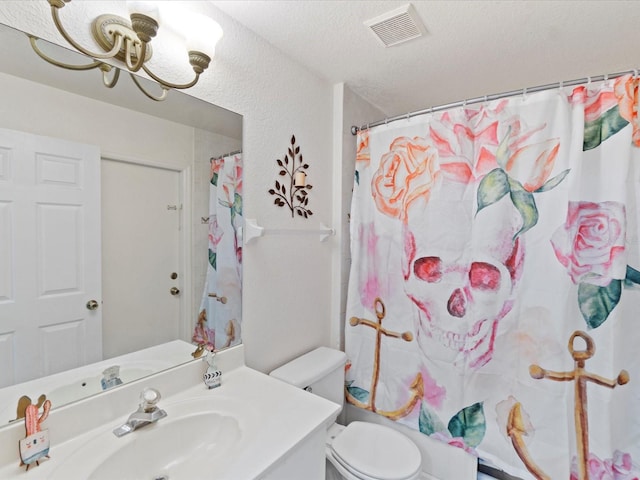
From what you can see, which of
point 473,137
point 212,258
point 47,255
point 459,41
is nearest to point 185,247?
point 212,258

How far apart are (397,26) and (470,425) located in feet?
6.16

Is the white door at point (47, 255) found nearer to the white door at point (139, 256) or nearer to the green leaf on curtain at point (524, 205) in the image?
the white door at point (139, 256)

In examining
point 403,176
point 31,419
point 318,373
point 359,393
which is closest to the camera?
point 31,419

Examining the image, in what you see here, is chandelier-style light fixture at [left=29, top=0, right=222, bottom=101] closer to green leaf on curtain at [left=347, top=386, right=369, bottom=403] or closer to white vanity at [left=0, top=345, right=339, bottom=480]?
white vanity at [left=0, top=345, right=339, bottom=480]

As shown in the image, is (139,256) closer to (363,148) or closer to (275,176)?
(275,176)

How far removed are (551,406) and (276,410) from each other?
3.90ft

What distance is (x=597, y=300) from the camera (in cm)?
127

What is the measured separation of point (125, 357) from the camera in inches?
41.9

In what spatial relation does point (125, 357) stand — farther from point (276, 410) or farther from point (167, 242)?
point (276, 410)

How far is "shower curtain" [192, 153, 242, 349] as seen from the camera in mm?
1305

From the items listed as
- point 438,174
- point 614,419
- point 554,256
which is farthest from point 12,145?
point 614,419

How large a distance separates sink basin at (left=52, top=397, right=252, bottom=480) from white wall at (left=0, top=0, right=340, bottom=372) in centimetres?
39

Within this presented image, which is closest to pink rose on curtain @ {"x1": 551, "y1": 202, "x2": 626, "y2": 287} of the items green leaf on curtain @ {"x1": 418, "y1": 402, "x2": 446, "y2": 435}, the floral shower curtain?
the floral shower curtain

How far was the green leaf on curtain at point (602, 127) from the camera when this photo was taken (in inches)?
48.3
